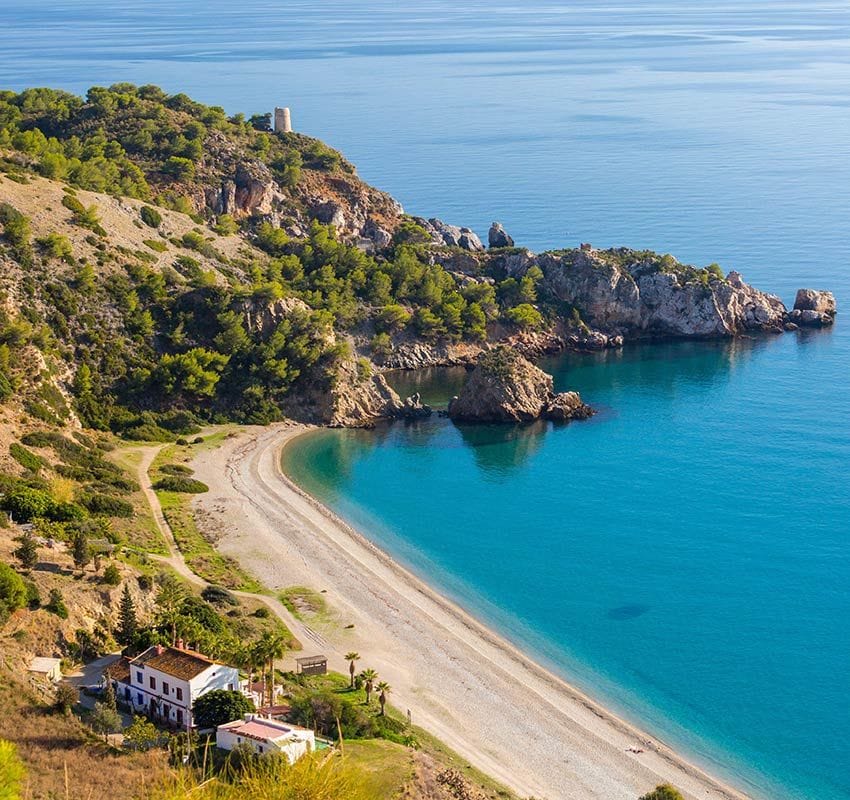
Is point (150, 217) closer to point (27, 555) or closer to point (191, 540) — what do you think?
point (191, 540)

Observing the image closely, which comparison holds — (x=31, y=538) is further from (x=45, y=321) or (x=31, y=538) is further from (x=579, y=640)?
(x=45, y=321)

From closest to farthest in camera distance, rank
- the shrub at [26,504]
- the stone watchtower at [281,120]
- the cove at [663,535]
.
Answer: the cove at [663,535]
the shrub at [26,504]
the stone watchtower at [281,120]

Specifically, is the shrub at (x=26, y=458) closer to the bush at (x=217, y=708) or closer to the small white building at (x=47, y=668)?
the small white building at (x=47, y=668)

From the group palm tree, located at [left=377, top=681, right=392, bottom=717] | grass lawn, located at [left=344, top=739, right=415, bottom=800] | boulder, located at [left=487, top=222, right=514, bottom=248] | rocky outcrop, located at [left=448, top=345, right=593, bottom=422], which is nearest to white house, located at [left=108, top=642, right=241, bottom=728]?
grass lawn, located at [left=344, top=739, right=415, bottom=800]

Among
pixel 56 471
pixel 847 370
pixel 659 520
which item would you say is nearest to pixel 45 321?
pixel 56 471

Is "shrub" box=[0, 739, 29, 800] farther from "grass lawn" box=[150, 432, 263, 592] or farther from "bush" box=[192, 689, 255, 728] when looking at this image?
"grass lawn" box=[150, 432, 263, 592]

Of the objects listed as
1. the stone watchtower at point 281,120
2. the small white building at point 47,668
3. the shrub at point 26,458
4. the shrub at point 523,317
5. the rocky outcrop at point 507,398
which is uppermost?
the stone watchtower at point 281,120

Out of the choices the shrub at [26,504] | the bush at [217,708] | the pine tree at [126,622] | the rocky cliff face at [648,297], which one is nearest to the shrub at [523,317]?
the rocky cliff face at [648,297]
